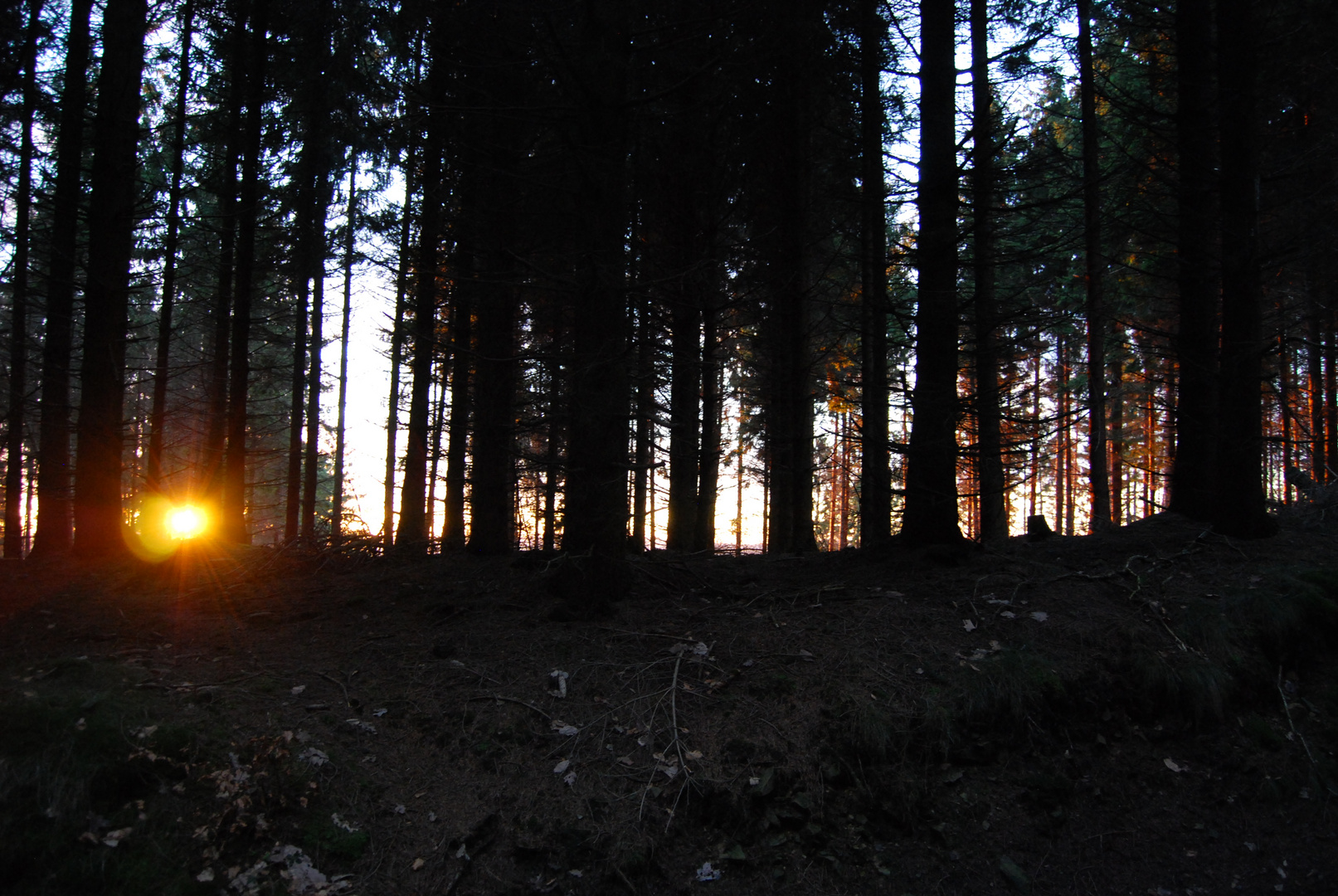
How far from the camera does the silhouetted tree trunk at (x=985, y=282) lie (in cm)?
718

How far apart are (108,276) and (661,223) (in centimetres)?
803

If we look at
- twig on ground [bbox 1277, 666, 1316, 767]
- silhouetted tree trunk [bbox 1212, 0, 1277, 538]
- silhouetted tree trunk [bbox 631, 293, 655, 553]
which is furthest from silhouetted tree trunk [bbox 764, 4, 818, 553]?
twig on ground [bbox 1277, 666, 1316, 767]

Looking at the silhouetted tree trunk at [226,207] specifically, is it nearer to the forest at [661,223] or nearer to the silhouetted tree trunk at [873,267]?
the forest at [661,223]

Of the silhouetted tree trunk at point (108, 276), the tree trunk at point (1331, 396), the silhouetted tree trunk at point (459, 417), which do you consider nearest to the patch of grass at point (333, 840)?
the silhouetted tree trunk at point (459, 417)

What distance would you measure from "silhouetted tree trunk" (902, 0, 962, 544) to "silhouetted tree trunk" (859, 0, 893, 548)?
88cm

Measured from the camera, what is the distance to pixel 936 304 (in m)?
6.78

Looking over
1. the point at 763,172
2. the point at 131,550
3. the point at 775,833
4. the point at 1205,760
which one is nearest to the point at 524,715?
the point at 775,833

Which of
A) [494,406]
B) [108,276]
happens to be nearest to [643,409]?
[494,406]

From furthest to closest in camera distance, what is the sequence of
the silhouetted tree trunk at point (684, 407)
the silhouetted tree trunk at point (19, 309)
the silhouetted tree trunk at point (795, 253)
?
the silhouetted tree trunk at point (684, 407)
the silhouetted tree trunk at point (19, 309)
the silhouetted tree trunk at point (795, 253)

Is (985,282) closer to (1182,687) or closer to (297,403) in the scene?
(1182,687)

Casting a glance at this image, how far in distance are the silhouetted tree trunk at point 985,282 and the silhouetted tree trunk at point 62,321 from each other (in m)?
11.7

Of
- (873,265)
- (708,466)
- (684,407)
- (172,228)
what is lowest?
(708,466)

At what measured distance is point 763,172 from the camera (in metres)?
10.8

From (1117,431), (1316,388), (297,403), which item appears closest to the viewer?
(1316,388)
